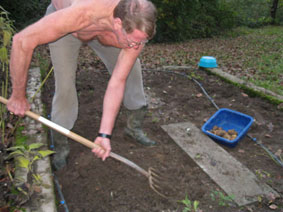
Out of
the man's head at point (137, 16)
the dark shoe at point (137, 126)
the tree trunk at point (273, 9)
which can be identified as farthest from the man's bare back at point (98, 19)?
the tree trunk at point (273, 9)

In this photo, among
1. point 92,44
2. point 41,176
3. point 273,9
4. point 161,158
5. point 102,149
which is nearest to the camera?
point 102,149

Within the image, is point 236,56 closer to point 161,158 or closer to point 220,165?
point 220,165

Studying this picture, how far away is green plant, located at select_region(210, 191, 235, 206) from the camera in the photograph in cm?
222

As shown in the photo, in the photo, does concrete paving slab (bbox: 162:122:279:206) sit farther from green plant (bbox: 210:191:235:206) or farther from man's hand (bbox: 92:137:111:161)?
man's hand (bbox: 92:137:111:161)

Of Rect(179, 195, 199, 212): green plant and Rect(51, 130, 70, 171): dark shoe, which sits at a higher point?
Rect(51, 130, 70, 171): dark shoe

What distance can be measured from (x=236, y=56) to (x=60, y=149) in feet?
21.6

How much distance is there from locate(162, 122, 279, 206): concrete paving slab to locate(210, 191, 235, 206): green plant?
0.04m

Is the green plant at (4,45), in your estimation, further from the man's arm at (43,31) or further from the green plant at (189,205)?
the green plant at (189,205)

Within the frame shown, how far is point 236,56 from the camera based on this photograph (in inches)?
304

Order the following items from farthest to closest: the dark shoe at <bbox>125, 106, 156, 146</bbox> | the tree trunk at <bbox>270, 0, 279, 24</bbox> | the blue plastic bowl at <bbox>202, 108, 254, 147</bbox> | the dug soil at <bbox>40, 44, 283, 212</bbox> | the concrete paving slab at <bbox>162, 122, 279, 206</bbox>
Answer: the tree trunk at <bbox>270, 0, 279, 24</bbox> → the blue plastic bowl at <bbox>202, 108, 254, 147</bbox> → the dark shoe at <bbox>125, 106, 156, 146</bbox> → the concrete paving slab at <bbox>162, 122, 279, 206</bbox> → the dug soil at <bbox>40, 44, 283, 212</bbox>

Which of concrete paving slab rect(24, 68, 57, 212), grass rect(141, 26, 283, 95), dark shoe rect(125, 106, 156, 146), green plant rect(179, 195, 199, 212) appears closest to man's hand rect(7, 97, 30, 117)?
concrete paving slab rect(24, 68, 57, 212)

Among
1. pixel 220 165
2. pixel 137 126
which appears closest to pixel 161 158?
pixel 137 126

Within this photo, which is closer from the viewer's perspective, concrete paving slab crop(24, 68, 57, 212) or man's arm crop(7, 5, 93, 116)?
man's arm crop(7, 5, 93, 116)

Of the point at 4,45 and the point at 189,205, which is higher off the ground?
the point at 4,45
